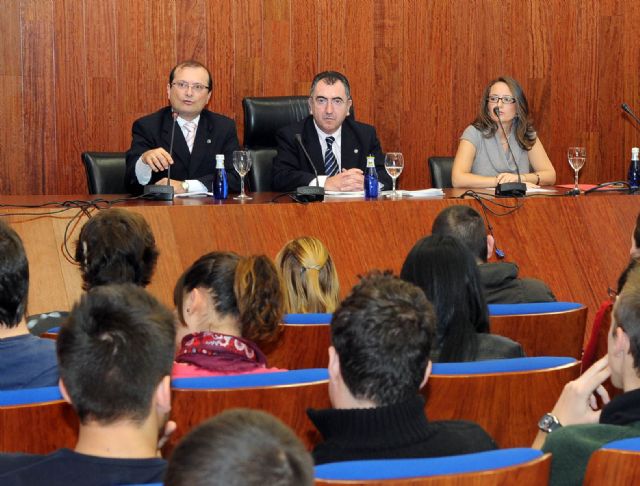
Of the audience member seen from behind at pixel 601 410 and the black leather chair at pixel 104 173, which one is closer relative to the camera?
the audience member seen from behind at pixel 601 410

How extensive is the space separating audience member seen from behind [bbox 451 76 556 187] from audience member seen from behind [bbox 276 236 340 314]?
2283mm

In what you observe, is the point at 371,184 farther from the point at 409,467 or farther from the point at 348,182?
the point at 409,467

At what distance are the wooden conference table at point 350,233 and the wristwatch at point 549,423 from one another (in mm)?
1871

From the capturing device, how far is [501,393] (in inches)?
78.2

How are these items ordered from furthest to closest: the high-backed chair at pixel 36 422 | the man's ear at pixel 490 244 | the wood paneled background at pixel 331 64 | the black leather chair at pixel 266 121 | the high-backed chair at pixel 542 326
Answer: the wood paneled background at pixel 331 64 < the black leather chair at pixel 266 121 < the man's ear at pixel 490 244 < the high-backed chair at pixel 542 326 < the high-backed chair at pixel 36 422

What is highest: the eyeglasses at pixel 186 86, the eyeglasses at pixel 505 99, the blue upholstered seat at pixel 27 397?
the eyeglasses at pixel 186 86

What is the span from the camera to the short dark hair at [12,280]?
7.27ft

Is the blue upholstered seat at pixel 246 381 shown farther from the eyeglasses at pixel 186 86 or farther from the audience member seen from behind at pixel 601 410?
the eyeglasses at pixel 186 86

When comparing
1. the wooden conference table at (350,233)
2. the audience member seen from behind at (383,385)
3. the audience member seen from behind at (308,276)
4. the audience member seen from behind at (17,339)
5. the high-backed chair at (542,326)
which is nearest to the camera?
the audience member seen from behind at (383,385)

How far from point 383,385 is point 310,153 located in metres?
3.34

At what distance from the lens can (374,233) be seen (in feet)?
12.9

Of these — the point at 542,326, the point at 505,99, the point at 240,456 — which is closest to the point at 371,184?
the point at 505,99

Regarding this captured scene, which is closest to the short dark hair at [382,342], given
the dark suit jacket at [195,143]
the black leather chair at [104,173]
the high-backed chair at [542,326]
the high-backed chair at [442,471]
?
the high-backed chair at [442,471]

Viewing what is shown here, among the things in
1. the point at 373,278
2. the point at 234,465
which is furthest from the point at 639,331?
the point at 234,465
